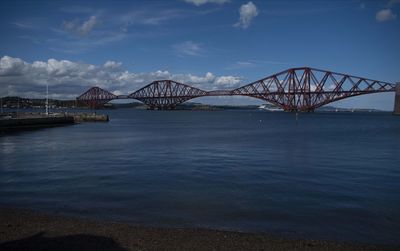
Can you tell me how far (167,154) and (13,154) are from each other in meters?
10.5

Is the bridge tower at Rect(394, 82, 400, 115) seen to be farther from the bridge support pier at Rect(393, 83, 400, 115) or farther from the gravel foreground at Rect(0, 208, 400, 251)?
the gravel foreground at Rect(0, 208, 400, 251)

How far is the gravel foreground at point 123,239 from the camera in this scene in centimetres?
827

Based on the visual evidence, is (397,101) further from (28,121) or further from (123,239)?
(123,239)

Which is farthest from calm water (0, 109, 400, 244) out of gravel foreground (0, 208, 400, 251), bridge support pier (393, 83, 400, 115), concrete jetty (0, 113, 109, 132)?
bridge support pier (393, 83, 400, 115)

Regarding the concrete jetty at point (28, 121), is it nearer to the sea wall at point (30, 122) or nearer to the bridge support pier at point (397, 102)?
the sea wall at point (30, 122)

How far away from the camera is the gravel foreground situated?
27.1ft

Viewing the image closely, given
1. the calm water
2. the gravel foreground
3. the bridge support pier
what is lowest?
the calm water

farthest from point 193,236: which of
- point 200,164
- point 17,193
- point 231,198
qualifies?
point 200,164

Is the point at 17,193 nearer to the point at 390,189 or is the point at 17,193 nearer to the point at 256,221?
the point at 256,221

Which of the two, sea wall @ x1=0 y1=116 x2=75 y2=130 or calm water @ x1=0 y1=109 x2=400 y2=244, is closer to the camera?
calm water @ x1=0 y1=109 x2=400 y2=244

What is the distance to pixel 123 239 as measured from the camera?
869 centimetres

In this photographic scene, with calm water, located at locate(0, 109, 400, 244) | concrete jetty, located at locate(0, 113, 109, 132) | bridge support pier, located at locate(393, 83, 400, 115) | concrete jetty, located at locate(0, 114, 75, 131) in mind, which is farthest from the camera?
bridge support pier, located at locate(393, 83, 400, 115)

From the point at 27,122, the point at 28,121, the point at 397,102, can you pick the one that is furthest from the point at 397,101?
the point at 27,122

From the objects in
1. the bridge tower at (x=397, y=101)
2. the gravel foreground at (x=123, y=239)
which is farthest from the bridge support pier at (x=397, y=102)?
the gravel foreground at (x=123, y=239)
